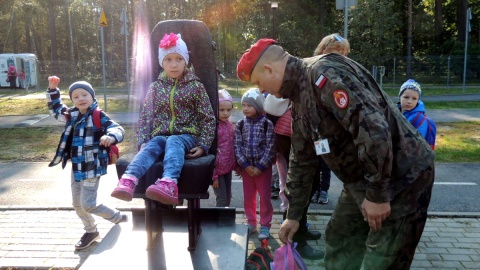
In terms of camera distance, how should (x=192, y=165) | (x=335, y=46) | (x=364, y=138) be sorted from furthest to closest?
1. (x=335, y=46)
2. (x=192, y=165)
3. (x=364, y=138)

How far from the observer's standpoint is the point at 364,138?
2.21 meters

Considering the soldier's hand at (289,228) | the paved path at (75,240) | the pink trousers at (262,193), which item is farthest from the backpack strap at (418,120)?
the soldier's hand at (289,228)

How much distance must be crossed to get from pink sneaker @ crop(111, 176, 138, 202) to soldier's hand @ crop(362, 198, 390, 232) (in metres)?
1.57

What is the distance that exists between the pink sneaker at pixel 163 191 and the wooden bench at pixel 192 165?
20cm

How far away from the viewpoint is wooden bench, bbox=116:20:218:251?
3354mm

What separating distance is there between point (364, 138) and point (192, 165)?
1.53 m

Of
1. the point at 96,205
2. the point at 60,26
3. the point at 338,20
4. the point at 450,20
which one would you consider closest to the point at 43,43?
the point at 60,26

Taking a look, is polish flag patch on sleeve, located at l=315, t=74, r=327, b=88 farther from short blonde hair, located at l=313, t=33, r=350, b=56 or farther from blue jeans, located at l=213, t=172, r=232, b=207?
blue jeans, located at l=213, t=172, r=232, b=207

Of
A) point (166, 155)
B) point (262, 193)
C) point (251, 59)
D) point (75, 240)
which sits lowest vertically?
point (75, 240)

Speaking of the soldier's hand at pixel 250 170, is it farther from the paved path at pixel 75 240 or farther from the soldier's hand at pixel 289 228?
the soldier's hand at pixel 289 228

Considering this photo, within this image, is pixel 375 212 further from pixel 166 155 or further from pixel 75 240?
pixel 75 240

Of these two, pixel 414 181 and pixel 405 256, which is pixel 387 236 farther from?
pixel 414 181

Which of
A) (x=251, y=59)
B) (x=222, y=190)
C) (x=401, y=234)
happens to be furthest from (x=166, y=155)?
(x=401, y=234)

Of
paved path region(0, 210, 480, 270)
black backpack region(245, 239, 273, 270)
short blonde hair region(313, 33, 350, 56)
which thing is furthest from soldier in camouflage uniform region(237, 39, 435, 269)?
short blonde hair region(313, 33, 350, 56)
